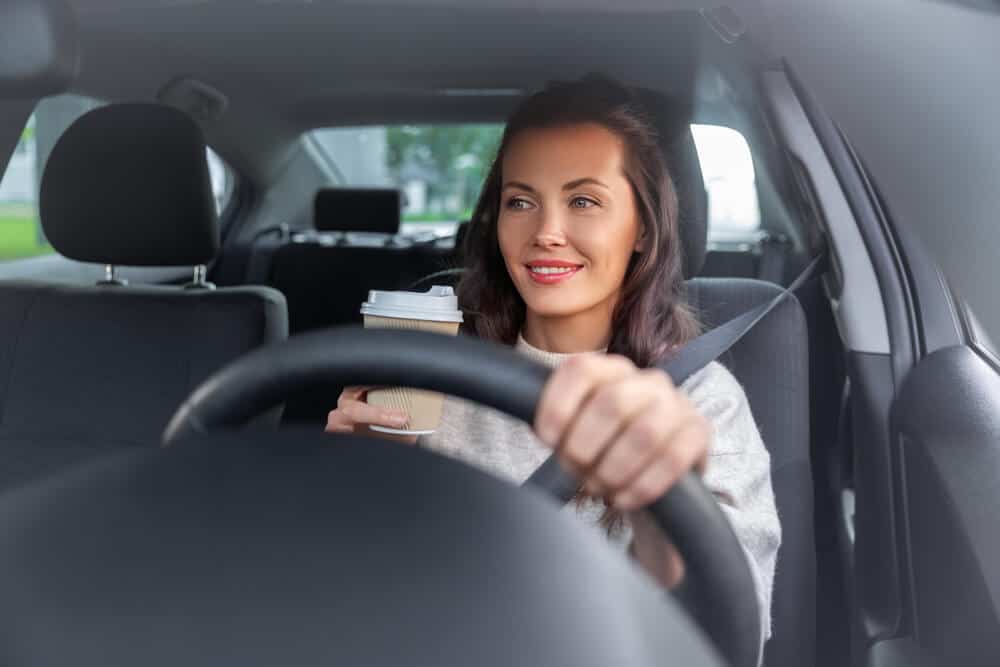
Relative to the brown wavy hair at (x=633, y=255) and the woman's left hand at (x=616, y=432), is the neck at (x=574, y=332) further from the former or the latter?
the woman's left hand at (x=616, y=432)

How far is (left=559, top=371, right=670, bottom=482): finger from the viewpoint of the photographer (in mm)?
632

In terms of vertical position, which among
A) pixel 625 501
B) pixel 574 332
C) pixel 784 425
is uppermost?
pixel 625 501

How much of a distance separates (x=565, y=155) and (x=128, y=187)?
0.92 m

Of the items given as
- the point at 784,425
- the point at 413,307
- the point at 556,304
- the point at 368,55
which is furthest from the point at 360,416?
the point at 368,55

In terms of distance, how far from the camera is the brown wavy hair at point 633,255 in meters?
1.43

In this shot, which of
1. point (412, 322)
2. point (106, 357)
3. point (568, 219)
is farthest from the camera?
point (106, 357)

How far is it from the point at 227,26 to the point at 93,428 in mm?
929

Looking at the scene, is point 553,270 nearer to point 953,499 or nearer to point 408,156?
point 953,499

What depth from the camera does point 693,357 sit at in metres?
1.37

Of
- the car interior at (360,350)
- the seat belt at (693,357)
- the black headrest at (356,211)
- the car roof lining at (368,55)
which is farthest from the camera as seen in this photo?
the black headrest at (356,211)

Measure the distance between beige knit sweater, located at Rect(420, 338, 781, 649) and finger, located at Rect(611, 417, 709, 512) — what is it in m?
0.52

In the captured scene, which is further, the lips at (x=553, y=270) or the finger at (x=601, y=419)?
the lips at (x=553, y=270)

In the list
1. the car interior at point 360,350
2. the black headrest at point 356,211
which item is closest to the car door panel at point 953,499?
the car interior at point 360,350

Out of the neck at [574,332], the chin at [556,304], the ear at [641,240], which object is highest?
the ear at [641,240]
